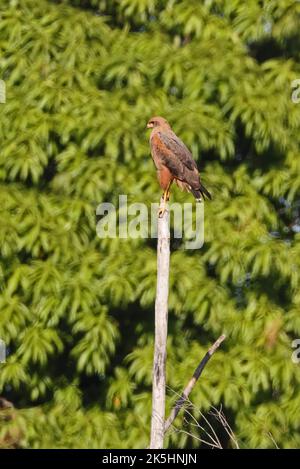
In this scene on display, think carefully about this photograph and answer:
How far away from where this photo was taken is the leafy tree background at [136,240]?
34.6 feet

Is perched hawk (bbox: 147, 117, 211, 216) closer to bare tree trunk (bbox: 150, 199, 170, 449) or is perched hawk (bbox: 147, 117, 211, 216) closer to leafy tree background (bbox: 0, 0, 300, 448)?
leafy tree background (bbox: 0, 0, 300, 448)

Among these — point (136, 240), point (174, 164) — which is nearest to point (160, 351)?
point (174, 164)

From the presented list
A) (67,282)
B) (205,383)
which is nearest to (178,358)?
(205,383)

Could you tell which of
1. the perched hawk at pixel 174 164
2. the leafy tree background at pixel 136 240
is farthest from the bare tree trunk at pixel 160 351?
the leafy tree background at pixel 136 240

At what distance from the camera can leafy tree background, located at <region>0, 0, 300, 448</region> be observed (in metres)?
10.6

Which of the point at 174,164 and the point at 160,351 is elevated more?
the point at 174,164

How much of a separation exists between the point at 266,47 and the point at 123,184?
2.01 m

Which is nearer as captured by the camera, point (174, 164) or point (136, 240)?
point (174, 164)

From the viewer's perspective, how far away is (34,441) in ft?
34.8

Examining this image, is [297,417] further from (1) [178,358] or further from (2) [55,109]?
(2) [55,109]

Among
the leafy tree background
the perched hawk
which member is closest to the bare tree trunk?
the perched hawk

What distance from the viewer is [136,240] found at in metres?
10.7

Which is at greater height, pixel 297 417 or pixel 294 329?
pixel 294 329

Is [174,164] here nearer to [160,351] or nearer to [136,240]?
[136,240]
